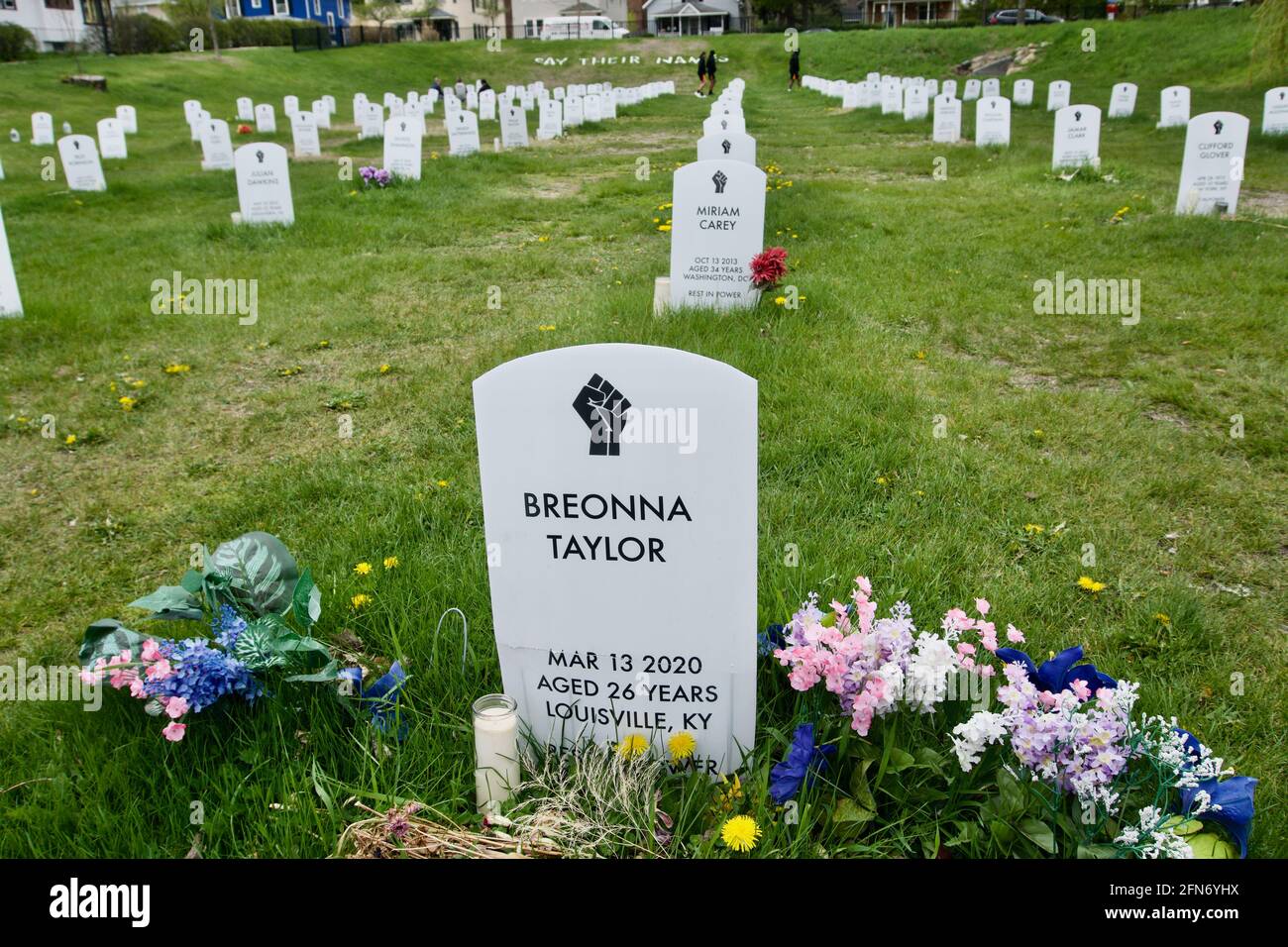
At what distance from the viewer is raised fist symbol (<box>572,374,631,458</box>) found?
209cm

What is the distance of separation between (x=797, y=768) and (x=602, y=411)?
996 mm

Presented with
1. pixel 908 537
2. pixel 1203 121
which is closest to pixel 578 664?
pixel 908 537

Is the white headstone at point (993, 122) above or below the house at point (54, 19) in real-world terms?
below

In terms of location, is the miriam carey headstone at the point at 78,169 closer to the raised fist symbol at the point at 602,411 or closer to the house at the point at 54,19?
the raised fist symbol at the point at 602,411

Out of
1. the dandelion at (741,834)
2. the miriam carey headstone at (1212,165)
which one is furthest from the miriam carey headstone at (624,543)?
the miriam carey headstone at (1212,165)

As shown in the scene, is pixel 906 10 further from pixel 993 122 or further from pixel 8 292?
pixel 8 292

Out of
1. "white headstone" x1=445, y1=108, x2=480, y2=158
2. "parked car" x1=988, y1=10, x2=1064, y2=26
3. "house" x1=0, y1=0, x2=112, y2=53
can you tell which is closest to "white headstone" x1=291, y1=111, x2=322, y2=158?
"white headstone" x1=445, y1=108, x2=480, y2=158

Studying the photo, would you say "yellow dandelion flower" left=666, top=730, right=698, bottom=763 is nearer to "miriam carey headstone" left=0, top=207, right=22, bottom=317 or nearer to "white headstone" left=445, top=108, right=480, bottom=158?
"miriam carey headstone" left=0, top=207, right=22, bottom=317

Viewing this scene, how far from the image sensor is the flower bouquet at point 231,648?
2285mm

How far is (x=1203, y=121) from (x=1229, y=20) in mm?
23425

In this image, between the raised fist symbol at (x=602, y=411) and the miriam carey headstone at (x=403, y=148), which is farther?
the miriam carey headstone at (x=403, y=148)

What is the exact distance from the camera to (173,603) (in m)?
2.59

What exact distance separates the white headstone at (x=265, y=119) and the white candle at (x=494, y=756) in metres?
24.3

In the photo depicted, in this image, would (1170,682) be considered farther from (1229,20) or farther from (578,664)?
(1229,20)
